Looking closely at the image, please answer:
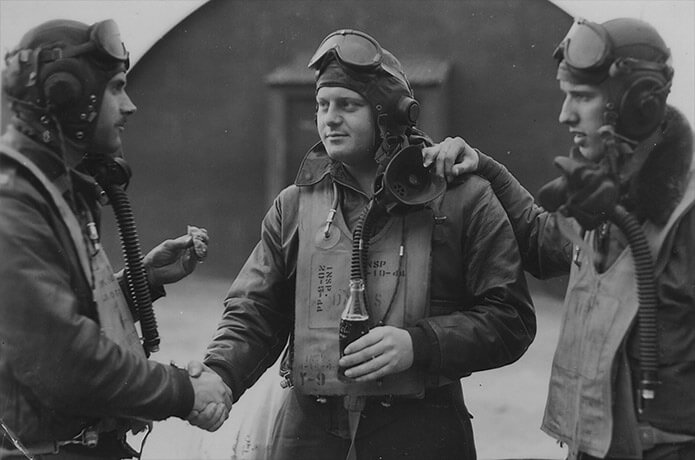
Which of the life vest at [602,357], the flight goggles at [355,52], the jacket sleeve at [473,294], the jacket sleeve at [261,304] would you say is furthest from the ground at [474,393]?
the flight goggles at [355,52]

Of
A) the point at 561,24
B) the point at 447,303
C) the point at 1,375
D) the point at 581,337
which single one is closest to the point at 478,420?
the point at 447,303

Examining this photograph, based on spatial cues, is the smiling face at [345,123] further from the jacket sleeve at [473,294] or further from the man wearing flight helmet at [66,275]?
the man wearing flight helmet at [66,275]

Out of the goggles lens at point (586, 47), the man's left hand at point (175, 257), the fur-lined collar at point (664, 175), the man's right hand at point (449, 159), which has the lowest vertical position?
the man's left hand at point (175, 257)

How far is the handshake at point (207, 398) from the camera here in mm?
2750

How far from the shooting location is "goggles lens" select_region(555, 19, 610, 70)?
245cm

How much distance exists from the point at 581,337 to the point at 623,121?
670mm

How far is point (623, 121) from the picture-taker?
2.45 meters

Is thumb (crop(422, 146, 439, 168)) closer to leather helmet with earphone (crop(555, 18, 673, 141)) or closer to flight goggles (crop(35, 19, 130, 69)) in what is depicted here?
leather helmet with earphone (crop(555, 18, 673, 141))

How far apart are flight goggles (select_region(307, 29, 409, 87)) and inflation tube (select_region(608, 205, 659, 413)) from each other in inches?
39.5

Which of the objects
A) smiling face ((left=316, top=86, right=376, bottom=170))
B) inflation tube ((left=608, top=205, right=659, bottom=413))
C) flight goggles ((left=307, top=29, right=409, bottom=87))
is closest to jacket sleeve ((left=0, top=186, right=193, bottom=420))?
smiling face ((left=316, top=86, right=376, bottom=170))

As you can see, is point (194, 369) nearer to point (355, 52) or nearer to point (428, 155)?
point (428, 155)

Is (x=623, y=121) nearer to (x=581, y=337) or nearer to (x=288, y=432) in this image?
(x=581, y=337)

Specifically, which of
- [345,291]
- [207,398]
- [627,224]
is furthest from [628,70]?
[207,398]

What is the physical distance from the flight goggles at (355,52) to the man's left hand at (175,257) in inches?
29.9
